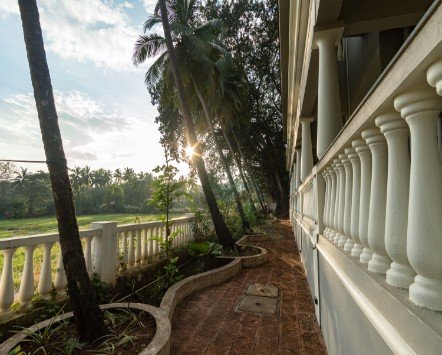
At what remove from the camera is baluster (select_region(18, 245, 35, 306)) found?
9.46ft

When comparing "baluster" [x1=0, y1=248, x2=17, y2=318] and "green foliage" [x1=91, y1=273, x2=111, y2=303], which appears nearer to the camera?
"baluster" [x1=0, y1=248, x2=17, y2=318]

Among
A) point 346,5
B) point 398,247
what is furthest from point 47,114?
point 346,5

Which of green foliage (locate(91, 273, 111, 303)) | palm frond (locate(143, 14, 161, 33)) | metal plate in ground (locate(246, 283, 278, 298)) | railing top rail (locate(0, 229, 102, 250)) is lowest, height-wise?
metal plate in ground (locate(246, 283, 278, 298))

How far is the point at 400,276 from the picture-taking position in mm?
1014

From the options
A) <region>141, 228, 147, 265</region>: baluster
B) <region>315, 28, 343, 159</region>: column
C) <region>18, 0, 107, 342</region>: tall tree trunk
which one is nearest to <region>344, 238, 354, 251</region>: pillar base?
<region>315, 28, 343, 159</region>: column

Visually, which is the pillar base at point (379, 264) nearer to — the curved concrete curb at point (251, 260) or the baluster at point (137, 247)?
the baluster at point (137, 247)

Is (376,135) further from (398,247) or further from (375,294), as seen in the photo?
(375,294)

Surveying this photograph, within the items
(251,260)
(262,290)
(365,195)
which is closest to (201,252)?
(251,260)

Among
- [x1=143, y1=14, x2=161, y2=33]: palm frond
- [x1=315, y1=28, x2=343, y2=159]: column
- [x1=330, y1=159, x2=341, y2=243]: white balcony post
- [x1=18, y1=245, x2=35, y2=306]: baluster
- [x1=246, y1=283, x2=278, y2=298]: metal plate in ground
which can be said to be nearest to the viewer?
[x1=330, y1=159, x2=341, y2=243]: white balcony post

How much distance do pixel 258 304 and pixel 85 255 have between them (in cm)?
237

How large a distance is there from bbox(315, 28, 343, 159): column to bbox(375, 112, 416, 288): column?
6.51ft

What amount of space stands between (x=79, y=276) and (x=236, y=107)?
47.6 feet

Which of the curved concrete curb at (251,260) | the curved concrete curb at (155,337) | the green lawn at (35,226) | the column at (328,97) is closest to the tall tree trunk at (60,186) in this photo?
the curved concrete curb at (155,337)

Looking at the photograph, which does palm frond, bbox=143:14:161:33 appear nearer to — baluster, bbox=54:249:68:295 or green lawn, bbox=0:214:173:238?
green lawn, bbox=0:214:173:238
